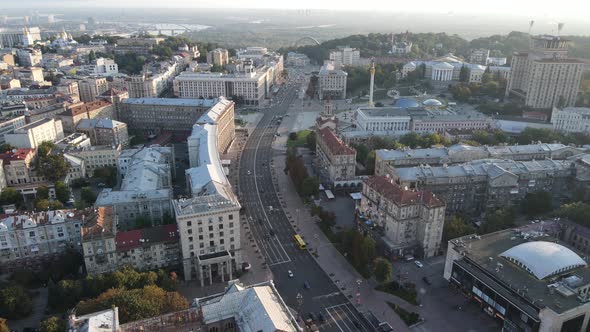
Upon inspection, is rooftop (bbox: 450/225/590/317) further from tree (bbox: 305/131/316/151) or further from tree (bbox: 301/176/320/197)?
tree (bbox: 305/131/316/151)

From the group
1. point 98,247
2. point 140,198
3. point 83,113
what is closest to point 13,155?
point 83,113

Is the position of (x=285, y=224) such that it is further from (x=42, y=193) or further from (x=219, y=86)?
(x=219, y=86)

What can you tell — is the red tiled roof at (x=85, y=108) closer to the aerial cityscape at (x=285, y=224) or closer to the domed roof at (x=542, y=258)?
the aerial cityscape at (x=285, y=224)

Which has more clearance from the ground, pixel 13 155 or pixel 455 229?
pixel 13 155

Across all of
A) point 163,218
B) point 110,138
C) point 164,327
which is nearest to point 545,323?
point 164,327

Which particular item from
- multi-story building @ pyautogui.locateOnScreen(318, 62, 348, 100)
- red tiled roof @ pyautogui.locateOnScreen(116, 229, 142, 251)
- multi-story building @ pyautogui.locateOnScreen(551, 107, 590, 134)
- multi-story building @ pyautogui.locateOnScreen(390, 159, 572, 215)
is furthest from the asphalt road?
multi-story building @ pyautogui.locateOnScreen(551, 107, 590, 134)

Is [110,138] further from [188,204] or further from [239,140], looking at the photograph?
[188,204]

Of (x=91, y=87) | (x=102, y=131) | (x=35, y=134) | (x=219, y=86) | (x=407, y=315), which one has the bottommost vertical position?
(x=407, y=315)
